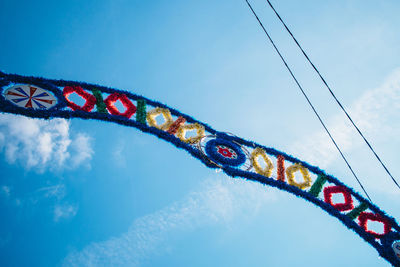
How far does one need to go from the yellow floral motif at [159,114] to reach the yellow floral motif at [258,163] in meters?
2.28

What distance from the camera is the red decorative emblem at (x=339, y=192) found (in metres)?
6.72

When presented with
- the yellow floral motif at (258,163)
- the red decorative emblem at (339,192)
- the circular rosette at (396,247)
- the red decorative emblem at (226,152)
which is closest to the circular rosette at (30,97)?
the red decorative emblem at (226,152)

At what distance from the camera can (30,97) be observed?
576cm

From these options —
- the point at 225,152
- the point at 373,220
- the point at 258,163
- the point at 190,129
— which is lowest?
the point at 373,220

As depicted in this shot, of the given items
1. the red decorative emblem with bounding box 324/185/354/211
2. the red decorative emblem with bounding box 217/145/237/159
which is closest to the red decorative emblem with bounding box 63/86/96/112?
the red decorative emblem with bounding box 217/145/237/159

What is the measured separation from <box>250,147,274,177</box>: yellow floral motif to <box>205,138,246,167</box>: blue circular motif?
302 millimetres

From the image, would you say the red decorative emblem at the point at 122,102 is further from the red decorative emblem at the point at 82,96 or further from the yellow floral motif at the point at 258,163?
the yellow floral motif at the point at 258,163

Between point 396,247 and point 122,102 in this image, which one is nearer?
→ point 396,247

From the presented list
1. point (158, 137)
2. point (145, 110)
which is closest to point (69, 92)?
point (145, 110)

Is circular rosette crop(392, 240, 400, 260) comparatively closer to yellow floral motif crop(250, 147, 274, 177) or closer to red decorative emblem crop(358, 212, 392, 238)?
red decorative emblem crop(358, 212, 392, 238)

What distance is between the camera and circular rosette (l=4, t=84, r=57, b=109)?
5.54 meters

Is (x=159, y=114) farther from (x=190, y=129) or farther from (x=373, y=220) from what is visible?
(x=373, y=220)

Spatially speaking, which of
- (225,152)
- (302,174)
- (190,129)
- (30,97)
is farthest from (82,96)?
(302,174)

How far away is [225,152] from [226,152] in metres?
0.04
